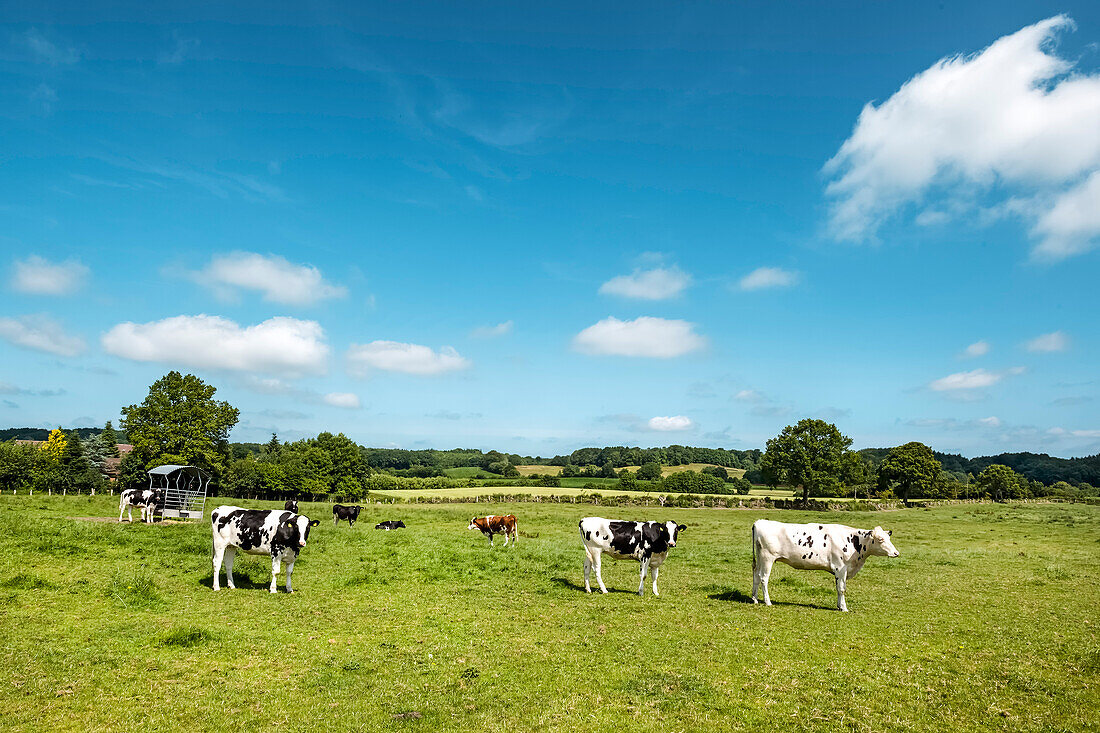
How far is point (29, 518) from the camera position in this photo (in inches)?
938

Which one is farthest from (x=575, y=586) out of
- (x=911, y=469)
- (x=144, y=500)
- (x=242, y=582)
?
(x=911, y=469)

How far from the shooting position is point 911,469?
9619 centimetres

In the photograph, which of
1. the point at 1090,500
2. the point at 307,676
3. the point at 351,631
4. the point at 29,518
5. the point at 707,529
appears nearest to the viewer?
the point at 307,676

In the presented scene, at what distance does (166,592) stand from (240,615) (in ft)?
11.0

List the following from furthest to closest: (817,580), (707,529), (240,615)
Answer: (707,529), (817,580), (240,615)

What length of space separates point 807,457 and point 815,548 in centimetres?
7035

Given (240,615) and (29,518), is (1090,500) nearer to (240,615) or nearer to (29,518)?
(240,615)

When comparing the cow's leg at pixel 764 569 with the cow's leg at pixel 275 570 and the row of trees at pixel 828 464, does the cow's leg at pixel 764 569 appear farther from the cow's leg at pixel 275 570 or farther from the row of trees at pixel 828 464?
the row of trees at pixel 828 464

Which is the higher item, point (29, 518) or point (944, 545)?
point (29, 518)

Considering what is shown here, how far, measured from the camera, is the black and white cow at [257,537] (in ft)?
54.0

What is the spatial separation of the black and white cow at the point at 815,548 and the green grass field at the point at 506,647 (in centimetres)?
108

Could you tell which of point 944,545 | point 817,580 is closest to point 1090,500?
point 944,545

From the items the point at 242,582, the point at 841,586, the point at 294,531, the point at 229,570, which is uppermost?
the point at 294,531

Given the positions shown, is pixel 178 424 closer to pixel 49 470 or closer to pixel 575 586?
pixel 49 470
